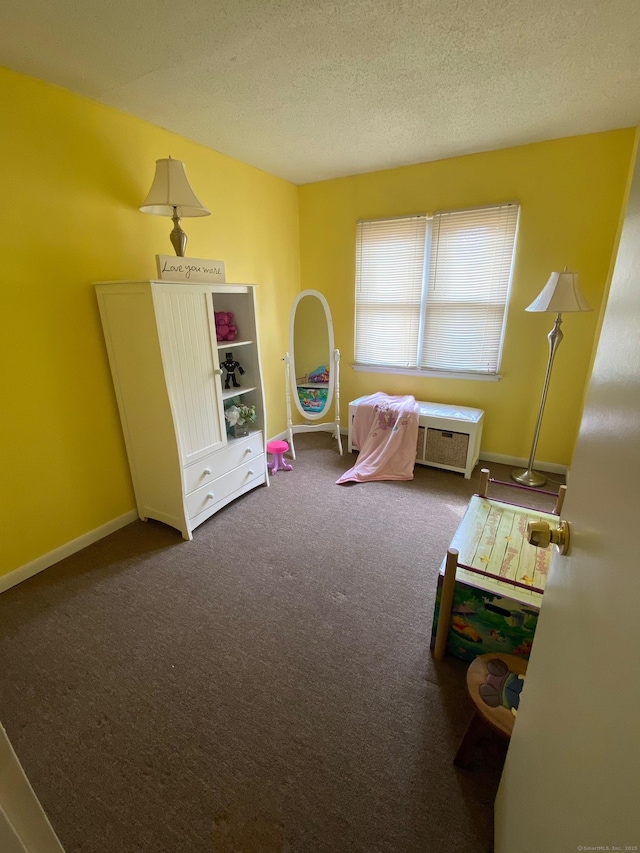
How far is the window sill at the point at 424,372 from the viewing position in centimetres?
309

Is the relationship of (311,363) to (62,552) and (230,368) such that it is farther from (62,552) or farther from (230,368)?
(62,552)

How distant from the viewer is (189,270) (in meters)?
2.15

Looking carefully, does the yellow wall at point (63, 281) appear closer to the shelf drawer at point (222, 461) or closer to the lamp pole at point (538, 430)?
the shelf drawer at point (222, 461)

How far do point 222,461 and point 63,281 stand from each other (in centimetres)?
133

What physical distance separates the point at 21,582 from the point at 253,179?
125 inches

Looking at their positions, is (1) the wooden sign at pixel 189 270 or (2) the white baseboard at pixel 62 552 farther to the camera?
(1) the wooden sign at pixel 189 270

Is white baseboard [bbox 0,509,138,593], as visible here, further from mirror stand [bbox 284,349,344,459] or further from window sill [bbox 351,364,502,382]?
window sill [bbox 351,364,502,382]

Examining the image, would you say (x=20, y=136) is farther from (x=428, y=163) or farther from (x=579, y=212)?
(x=579, y=212)

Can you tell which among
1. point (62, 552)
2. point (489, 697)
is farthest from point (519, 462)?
point (62, 552)

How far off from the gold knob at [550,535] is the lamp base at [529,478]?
225 cm

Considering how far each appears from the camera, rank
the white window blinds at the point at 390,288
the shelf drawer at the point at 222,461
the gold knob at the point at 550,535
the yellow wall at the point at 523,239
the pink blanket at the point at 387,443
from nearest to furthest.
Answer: the gold knob at the point at 550,535 < the shelf drawer at the point at 222,461 < the yellow wall at the point at 523,239 < the pink blanket at the point at 387,443 < the white window blinds at the point at 390,288

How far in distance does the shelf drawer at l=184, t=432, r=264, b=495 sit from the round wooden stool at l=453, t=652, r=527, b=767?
1.72m

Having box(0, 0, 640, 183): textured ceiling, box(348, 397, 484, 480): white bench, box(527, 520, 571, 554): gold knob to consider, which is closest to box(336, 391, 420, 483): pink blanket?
box(348, 397, 484, 480): white bench

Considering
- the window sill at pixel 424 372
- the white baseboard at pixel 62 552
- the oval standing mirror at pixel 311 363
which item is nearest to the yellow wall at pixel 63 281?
the white baseboard at pixel 62 552
